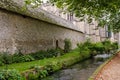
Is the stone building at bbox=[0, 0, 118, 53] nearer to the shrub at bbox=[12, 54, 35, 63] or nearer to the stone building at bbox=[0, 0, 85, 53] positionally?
the stone building at bbox=[0, 0, 85, 53]

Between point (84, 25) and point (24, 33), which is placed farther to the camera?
point (84, 25)

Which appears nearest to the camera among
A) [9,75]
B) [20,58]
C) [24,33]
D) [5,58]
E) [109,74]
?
[9,75]

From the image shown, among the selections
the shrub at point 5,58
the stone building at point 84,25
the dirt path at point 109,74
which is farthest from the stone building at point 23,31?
the stone building at point 84,25

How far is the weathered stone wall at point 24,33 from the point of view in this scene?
17820mm

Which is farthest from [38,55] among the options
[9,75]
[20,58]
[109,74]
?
[9,75]

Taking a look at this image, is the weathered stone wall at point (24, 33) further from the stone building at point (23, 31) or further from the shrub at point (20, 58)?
the shrub at point (20, 58)

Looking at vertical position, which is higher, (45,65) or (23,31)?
(23,31)

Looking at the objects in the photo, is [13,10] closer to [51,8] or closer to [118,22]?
[118,22]

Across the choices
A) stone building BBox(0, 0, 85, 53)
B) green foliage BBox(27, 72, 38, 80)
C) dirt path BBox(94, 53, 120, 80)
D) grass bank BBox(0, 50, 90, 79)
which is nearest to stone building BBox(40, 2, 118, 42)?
stone building BBox(0, 0, 85, 53)

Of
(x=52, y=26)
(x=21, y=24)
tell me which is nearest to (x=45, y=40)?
(x=52, y=26)

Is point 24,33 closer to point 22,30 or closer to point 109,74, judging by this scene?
point 22,30

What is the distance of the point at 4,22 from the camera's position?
17.8 metres

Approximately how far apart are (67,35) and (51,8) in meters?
20.6

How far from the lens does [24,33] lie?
20688 millimetres
